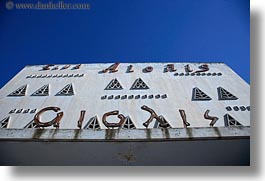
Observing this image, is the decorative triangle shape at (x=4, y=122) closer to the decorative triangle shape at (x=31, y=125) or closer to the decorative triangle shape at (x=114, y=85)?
the decorative triangle shape at (x=31, y=125)

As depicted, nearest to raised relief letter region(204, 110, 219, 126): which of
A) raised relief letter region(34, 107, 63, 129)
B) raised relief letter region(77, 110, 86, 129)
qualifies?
raised relief letter region(77, 110, 86, 129)

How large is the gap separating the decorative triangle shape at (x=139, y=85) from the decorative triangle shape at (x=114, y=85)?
0.18 meters

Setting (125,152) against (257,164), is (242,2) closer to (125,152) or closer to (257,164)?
(257,164)

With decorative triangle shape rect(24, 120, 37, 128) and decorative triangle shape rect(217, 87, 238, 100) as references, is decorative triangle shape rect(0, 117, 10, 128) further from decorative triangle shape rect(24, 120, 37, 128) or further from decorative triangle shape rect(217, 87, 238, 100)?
decorative triangle shape rect(217, 87, 238, 100)

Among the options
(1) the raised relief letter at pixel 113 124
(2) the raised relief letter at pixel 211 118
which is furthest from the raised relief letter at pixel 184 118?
(1) the raised relief letter at pixel 113 124

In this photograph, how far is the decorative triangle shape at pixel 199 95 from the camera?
4098mm

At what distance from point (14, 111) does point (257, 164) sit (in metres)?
2.69

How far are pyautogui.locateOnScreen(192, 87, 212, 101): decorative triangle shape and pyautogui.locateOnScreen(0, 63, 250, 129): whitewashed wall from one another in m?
0.05

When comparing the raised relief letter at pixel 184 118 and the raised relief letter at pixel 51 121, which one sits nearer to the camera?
the raised relief letter at pixel 184 118

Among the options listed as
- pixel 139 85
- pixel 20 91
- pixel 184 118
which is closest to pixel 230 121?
pixel 184 118

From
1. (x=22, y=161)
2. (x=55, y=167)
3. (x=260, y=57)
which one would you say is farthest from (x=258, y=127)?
(x=22, y=161)

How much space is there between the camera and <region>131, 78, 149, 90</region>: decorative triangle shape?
4.51 metres

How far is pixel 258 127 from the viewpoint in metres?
3.01

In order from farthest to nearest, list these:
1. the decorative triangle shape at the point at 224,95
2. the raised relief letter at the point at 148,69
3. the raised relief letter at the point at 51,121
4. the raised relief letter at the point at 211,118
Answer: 1. the raised relief letter at the point at 148,69
2. the decorative triangle shape at the point at 224,95
3. the raised relief letter at the point at 51,121
4. the raised relief letter at the point at 211,118
